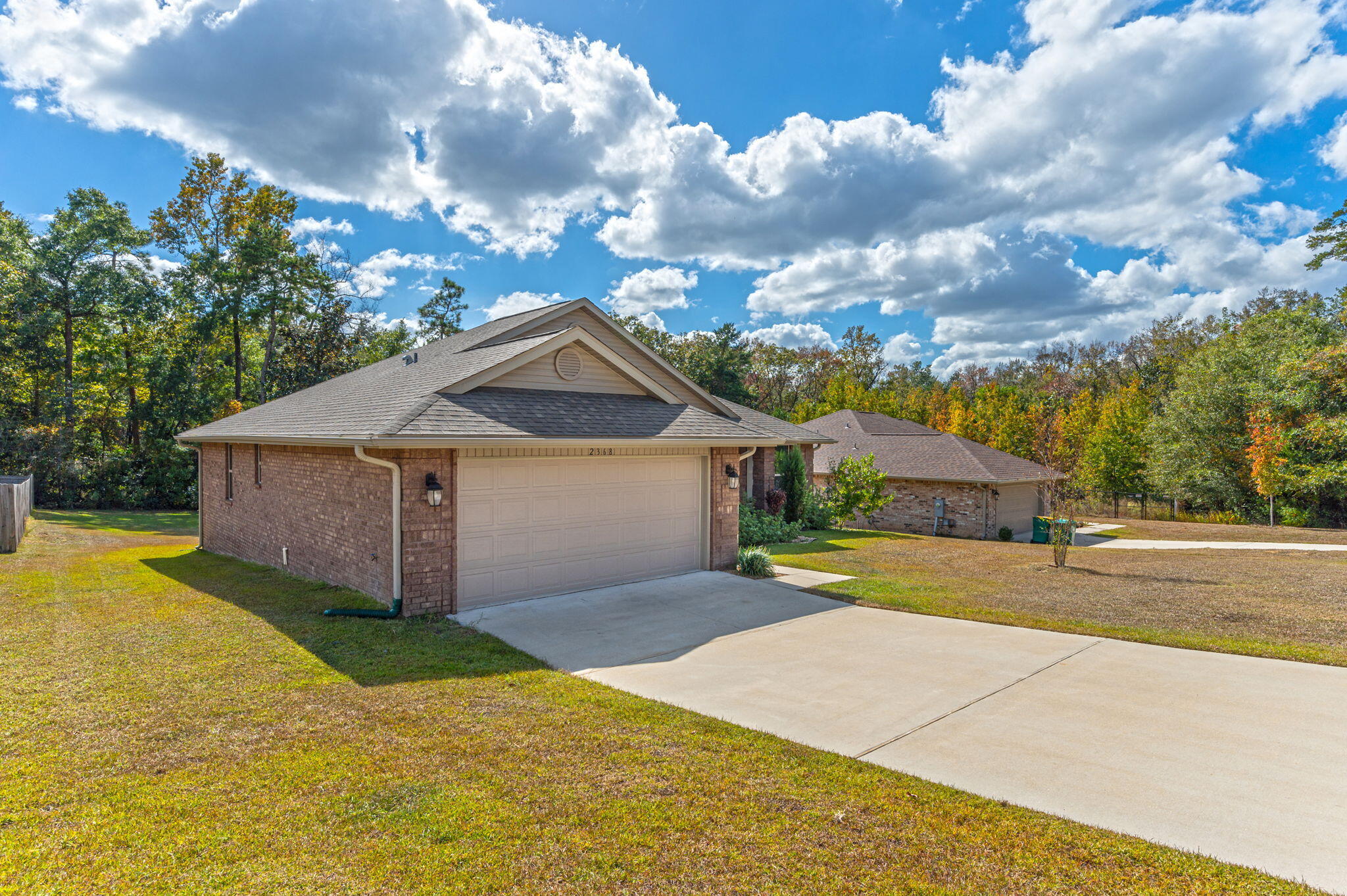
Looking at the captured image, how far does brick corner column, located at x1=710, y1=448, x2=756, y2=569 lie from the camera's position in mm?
11773

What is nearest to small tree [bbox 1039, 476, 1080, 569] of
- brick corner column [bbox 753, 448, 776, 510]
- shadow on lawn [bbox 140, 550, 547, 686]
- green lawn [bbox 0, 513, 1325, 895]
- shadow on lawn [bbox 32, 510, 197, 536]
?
brick corner column [bbox 753, 448, 776, 510]

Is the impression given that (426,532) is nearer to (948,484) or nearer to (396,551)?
(396,551)

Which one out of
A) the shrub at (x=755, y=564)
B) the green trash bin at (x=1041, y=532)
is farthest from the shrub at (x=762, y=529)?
the green trash bin at (x=1041, y=532)

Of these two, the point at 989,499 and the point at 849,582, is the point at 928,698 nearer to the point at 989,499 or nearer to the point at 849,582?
the point at 849,582

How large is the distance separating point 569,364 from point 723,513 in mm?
3942

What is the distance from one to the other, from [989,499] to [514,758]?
22902 millimetres

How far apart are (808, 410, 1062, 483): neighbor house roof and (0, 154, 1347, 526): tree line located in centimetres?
223

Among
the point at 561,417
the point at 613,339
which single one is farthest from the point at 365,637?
the point at 613,339

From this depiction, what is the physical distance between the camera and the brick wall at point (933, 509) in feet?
77.6

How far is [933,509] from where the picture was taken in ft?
81.4

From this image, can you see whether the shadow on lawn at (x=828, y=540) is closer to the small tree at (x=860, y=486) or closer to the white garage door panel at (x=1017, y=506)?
the small tree at (x=860, y=486)

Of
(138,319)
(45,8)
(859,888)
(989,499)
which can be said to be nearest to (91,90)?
(45,8)

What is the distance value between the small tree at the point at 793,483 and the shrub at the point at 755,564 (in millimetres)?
8542

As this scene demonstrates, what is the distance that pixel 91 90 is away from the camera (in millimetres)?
15227
